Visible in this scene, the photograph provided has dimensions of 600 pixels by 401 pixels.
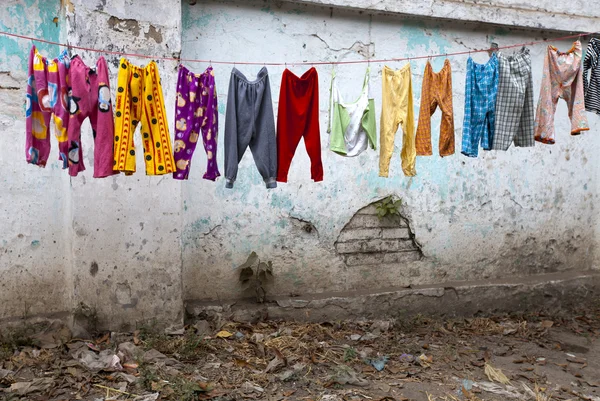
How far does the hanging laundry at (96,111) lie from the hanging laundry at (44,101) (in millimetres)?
49

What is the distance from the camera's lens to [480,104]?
4297mm

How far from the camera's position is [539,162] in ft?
20.1

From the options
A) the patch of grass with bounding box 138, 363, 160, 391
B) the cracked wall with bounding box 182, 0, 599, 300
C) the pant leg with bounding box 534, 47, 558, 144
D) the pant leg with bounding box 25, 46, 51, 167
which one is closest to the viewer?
the pant leg with bounding box 25, 46, 51, 167

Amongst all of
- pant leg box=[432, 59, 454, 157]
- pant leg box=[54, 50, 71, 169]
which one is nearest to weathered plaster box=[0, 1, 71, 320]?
pant leg box=[54, 50, 71, 169]

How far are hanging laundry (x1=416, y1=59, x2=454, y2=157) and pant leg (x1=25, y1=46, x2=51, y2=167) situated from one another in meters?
2.65

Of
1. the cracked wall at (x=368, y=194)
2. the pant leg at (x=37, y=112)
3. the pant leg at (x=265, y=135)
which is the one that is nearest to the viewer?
the pant leg at (x=37, y=112)

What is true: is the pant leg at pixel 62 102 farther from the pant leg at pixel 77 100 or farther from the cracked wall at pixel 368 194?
the cracked wall at pixel 368 194

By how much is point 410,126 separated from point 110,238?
2.54 m

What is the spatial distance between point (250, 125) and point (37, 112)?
1.40m

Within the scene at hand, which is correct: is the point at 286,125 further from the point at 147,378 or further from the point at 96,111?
the point at 147,378

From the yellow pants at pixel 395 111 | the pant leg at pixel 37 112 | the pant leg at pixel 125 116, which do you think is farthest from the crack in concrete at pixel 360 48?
the pant leg at pixel 37 112

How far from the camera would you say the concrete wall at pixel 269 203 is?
14.6 feet

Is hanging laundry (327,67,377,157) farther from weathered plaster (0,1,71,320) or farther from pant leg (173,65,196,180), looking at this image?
weathered plaster (0,1,71,320)

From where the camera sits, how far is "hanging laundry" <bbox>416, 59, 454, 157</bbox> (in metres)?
Result: 4.32
